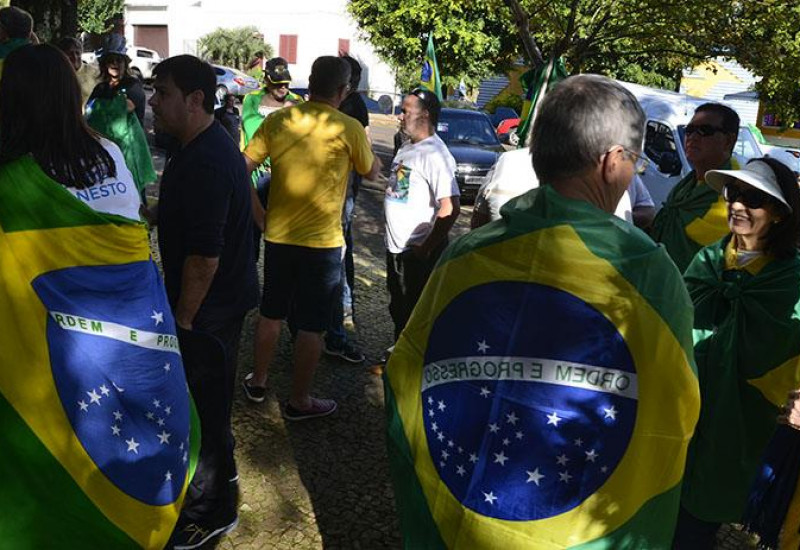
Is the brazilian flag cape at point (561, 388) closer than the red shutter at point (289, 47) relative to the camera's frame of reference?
Yes

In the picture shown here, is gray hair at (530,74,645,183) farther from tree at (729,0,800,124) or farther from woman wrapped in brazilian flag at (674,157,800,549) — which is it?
tree at (729,0,800,124)

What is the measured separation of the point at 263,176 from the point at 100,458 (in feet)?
11.6

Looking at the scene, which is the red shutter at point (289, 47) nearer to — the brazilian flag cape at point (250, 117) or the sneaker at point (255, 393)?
the brazilian flag cape at point (250, 117)

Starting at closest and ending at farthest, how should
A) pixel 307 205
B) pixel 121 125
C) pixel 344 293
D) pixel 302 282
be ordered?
1. pixel 307 205
2. pixel 302 282
3. pixel 121 125
4. pixel 344 293

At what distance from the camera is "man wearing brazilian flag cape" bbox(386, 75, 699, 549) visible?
64.4 inches

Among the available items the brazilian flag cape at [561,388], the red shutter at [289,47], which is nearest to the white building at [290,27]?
the red shutter at [289,47]

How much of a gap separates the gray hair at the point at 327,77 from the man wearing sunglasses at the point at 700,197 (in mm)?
1850

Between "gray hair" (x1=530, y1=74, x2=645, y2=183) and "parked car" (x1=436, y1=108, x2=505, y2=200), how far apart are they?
1084 cm

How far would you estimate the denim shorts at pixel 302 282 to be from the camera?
4.26m

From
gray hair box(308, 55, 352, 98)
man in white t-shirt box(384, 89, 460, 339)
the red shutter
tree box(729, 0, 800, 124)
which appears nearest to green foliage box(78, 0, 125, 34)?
the red shutter

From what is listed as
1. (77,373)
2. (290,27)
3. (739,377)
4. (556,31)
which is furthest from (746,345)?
(290,27)

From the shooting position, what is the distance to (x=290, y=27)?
43406 mm

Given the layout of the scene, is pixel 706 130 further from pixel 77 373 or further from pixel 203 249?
pixel 77 373

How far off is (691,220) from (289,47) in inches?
1662
